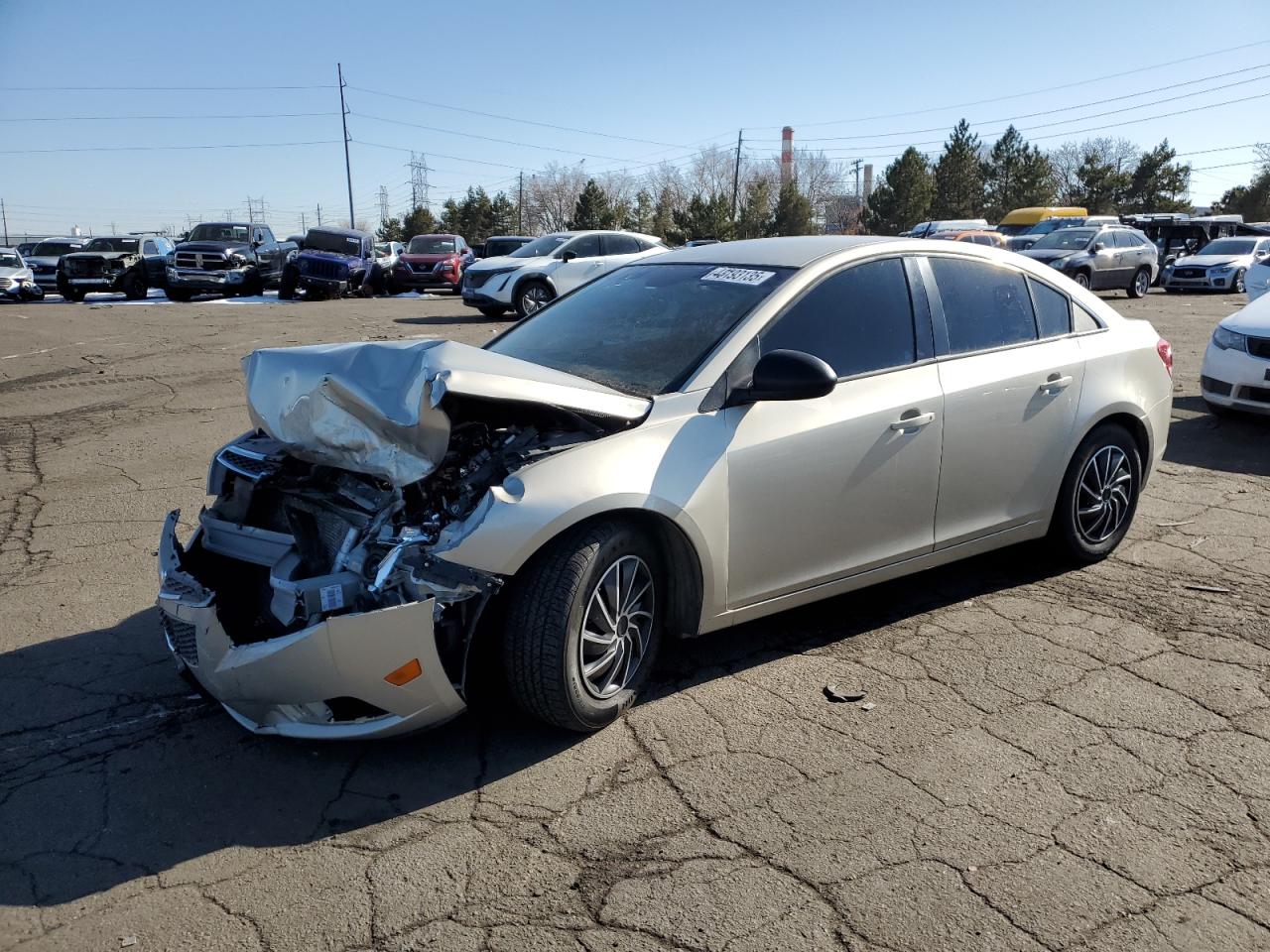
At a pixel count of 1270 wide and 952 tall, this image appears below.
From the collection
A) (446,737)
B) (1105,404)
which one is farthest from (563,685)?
(1105,404)

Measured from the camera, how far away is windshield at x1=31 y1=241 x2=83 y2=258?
28.4 meters

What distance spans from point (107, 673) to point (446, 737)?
1.52 m

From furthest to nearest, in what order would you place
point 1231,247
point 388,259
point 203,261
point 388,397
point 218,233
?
1. point 1231,247
2. point 388,259
3. point 218,233
4. point 203,261
5. point 388,397

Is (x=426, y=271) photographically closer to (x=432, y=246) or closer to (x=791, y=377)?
(x=432, y=246)

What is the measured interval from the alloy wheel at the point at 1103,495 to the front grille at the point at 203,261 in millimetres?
23372

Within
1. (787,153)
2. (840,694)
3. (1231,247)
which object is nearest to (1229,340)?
(840,694)

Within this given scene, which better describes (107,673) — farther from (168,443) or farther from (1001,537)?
(168,443)

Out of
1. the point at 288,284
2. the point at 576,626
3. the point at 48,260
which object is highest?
the point at 48,260

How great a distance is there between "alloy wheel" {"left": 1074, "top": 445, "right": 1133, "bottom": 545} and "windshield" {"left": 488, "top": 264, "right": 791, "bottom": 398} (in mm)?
2067

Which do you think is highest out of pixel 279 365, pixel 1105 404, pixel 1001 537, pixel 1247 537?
pixel 279 365

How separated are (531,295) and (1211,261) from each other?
19.6 meters

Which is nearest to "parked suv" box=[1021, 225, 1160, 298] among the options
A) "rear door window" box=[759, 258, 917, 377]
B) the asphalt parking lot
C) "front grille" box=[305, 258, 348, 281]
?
"front grille" box=[305, 258, 348, 281]

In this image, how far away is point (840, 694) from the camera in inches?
153

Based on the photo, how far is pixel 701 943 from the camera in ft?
8.27
